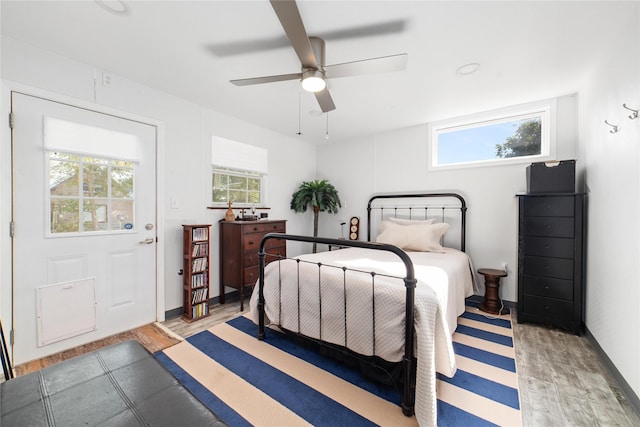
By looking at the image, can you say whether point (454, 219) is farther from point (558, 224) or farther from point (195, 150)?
point (195, 150)

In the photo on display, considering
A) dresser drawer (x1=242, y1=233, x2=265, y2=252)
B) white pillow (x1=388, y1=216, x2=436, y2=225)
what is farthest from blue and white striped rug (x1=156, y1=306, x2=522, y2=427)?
white pillow (x1=388, y1=216, x2=436, y2=225)

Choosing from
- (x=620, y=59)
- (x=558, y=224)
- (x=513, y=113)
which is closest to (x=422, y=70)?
(x=620, y=59)

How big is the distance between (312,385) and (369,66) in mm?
2205

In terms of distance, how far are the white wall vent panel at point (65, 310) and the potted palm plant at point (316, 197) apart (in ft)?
8.98

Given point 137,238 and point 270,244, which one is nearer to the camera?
point 137,238

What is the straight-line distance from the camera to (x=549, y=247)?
2.54 meters

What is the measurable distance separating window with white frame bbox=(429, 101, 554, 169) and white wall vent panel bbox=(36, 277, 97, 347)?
165 inches

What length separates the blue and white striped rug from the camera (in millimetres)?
1479

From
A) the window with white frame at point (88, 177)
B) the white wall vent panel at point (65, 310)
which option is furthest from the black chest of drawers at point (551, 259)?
the white wall vent panel at point (65, 310)

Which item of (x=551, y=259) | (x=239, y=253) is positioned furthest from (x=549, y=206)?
(x=239, y=253)

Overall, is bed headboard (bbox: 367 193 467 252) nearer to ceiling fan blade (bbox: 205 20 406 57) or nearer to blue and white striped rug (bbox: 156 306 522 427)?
blue and white striped rug (bbox: 156 306 522 427)

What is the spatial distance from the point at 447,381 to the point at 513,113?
10.1 ft

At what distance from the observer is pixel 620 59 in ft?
6.04

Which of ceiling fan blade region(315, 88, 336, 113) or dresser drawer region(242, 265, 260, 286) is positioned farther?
dresser drawer region(242, 265, 260, 286)
